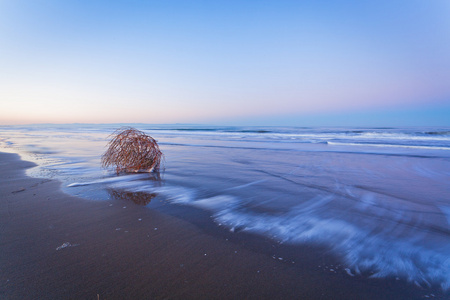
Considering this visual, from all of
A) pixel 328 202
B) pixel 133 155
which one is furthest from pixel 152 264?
pixel 133 155

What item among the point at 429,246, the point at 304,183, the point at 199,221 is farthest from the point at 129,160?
the point at 429,246

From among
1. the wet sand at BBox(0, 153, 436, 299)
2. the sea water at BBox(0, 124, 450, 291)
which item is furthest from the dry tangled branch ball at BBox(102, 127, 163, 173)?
the wet sand at BBox(0, 153, 436, 299)

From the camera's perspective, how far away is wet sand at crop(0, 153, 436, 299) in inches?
67.9

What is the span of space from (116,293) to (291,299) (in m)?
1.27

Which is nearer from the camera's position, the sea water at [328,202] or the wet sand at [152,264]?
the wet sand at [152,264]

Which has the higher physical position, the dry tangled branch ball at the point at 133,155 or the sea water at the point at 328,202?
the dry tangled branch ball at the point at 133,155

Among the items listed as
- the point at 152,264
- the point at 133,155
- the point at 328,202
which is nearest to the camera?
the point at 152,264

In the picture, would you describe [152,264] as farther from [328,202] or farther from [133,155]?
[133,155]

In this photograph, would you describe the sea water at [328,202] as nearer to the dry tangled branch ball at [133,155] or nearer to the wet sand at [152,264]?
the wet sand at [152,264]

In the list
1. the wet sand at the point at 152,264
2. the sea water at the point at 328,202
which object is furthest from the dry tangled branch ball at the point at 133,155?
the wet sand at the point at 152,264

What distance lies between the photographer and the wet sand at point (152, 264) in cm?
172

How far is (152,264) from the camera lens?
2.03 metres

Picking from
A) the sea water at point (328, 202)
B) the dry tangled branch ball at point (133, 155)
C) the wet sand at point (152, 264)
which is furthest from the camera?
the dry tangled branch ball at point (133, 155)

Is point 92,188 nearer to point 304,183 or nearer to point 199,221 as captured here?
point 199,221
